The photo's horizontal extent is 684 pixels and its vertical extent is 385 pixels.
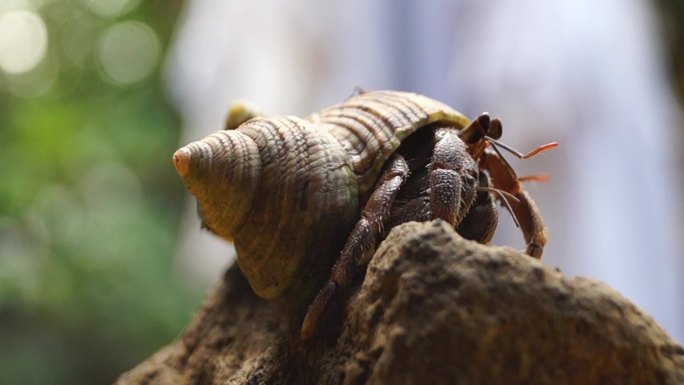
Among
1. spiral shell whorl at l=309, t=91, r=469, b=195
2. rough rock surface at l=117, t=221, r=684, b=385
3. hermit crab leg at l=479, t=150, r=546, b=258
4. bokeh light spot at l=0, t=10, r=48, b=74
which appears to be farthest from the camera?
bokeh light spot at l=0, t=10, r=48, b=74

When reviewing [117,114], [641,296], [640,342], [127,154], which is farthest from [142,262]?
[640,342]

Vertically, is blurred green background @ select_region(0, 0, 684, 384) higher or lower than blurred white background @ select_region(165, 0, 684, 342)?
lower

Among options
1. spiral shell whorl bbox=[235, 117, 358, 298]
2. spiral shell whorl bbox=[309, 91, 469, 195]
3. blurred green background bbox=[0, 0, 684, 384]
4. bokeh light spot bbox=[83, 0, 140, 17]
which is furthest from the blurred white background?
spiral shell whorl bbox=[235, 117, 358, 298]

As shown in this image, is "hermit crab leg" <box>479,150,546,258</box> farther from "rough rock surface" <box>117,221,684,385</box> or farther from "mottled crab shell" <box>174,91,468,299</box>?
"rough rock surface" <box>117,221,684,385</box>

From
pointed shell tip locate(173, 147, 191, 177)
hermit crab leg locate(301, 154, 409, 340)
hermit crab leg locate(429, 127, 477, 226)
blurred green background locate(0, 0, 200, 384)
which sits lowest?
blurred green background locate(0, 0, 200, 384)

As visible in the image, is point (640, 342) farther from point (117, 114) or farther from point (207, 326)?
point (117, 114)

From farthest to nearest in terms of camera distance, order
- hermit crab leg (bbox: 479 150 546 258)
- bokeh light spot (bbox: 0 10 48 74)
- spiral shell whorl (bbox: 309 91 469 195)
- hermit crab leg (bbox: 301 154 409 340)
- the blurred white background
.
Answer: bokeh light spot (bbox: 0 10 48 74), the blurred white background, hermit crab leg (bbox: 479 150 546 258), spiral shell whorl (bbox: 309 91 469 195), hermit crab leg (bbox: 301 154 409 340)

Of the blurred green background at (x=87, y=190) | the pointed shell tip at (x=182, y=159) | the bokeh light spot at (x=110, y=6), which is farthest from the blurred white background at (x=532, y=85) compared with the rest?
the pointed shell tip at (x=182, y=159)
